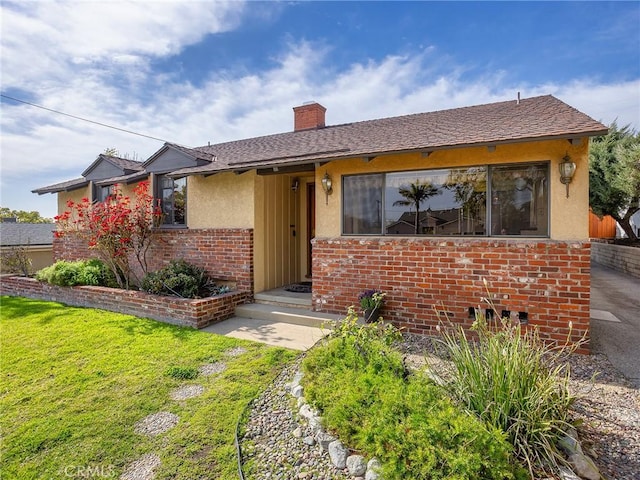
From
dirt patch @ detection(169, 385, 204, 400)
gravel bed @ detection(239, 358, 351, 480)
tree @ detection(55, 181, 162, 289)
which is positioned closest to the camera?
gravel bed @ detection(239, 358, 351, 480)

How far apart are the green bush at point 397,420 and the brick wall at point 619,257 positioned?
13.1m

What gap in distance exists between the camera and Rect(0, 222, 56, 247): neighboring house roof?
14.9 m

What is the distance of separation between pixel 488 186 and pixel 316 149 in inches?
140

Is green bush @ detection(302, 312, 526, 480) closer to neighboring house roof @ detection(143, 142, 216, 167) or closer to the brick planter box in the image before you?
the brick planter box

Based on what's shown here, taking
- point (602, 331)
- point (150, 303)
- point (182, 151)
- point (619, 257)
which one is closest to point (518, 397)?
point (602, 331)

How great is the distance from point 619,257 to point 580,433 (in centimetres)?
1423

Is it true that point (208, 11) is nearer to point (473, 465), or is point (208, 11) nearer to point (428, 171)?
point (428, 171)

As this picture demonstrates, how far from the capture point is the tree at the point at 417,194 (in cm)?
577

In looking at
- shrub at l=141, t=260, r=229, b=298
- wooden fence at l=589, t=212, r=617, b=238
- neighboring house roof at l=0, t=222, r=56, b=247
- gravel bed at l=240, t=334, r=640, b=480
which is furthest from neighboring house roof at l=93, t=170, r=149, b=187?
wooden fence at l=589, t=212, r=617, b=238

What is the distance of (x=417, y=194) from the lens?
5.87 m

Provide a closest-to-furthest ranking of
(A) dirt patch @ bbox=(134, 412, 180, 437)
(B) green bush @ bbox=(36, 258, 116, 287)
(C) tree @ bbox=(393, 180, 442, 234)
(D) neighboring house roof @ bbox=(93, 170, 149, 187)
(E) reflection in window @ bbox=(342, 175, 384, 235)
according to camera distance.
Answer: (A) dirt patch @ bbox=(134, 412, 180, 437) < (C) tree @ bbox=(393, 180, 442, 234) < (E) reflection in window @ bbox=(342, 175, 384, 235) < (B) green bush @ bbox=(36, 258, 116, 287) < (D) neighboring house roof @ bbox=(93, 170, 149, 187)

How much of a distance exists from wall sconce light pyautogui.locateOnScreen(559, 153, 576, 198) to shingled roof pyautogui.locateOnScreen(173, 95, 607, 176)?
1.64 ft

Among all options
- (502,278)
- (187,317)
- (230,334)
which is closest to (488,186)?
(502,278)

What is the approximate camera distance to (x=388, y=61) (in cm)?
910
